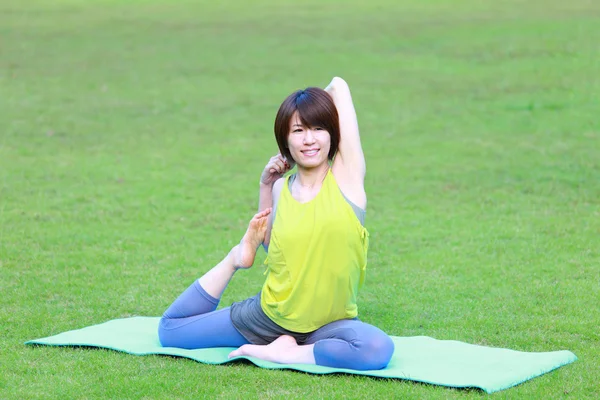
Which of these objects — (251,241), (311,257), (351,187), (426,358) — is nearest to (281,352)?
(311,257)

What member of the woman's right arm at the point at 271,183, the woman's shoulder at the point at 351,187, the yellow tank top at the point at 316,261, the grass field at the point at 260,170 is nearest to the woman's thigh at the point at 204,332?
the grass field at the point at 260,170

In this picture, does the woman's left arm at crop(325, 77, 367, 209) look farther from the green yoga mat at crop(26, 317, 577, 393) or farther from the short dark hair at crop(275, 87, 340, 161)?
the green yoga mat at crop(26, 317, 577, 393)

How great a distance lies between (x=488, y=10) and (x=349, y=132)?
2107 centimetres

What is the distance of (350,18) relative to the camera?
2431 centimetres

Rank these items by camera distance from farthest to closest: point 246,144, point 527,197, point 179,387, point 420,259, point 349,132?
point 246,144, point 527,197, point 420,259, point 349,132, point 179,387

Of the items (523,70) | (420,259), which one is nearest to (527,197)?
Answer: (420,259)

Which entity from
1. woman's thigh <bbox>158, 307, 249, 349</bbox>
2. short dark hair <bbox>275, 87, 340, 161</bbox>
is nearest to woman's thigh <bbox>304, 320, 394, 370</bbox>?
woman's thigh <bbox>158, 307, 249, 349</bbox>

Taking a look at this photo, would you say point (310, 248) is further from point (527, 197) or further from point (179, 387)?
point (527, 197)

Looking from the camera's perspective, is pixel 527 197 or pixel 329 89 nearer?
pixel 329 89

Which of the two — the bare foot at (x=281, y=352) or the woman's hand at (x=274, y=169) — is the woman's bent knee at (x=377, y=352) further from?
the woman's hand at (x=274, y=169)

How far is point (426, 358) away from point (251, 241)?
1055mm

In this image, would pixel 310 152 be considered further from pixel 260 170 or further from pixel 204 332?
pixel 260 170

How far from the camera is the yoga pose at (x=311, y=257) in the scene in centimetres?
475

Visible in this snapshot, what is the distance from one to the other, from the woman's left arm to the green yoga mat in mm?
817
